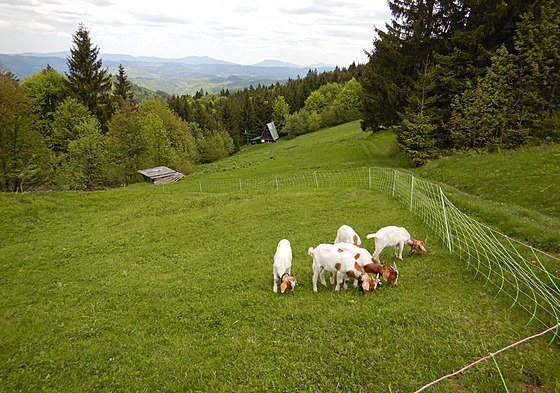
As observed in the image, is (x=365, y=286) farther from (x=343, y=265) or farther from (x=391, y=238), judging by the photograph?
(x=391, y=238)

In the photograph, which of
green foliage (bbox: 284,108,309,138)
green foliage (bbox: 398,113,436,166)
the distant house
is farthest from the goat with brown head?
the distant house

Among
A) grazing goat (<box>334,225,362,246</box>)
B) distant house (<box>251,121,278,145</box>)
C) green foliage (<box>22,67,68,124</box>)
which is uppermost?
green foliage (<box>22,67,68,124</box>)

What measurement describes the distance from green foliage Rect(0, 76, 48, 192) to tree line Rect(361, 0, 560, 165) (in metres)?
39.2

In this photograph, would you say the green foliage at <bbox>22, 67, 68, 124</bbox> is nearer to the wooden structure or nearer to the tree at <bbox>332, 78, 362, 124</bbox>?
the wooden structure

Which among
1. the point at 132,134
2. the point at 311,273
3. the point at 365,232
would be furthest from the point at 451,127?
the point at 132,134

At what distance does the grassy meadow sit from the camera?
17.6 ft

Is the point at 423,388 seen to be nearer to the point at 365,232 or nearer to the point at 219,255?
the point at 365,232

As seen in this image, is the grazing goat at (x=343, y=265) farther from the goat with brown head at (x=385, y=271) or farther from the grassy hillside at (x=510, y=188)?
the grassy hillside at (x=510, y=188)

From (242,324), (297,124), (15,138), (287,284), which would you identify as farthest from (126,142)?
(297,124)

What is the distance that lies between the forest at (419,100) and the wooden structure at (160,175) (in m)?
3.63

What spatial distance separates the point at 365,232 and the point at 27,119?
3673 cm

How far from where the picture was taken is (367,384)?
5078 millimetres

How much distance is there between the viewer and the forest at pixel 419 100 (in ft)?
76.9

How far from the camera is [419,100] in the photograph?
27422mm
